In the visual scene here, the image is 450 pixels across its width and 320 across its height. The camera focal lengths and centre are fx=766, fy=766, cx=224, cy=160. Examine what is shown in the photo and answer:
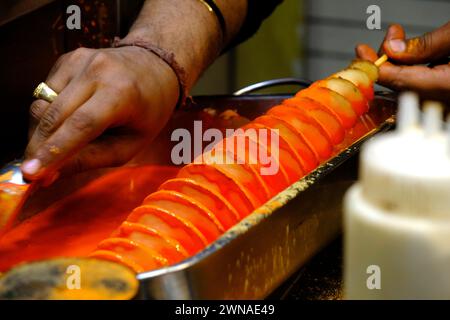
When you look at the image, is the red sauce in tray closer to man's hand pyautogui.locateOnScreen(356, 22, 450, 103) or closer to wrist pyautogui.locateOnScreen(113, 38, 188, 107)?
wrist pyautogui.locateOnScreen(113, 38, 188, 107)

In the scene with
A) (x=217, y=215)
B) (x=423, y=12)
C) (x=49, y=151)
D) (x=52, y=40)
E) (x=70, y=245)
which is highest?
(x=423, y=12)

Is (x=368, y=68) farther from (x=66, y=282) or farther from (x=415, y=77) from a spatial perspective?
(x=66, y=282)

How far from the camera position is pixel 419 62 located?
6.24ft

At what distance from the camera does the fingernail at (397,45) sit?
1.88 metres

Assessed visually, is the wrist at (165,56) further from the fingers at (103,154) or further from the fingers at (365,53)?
the fingers at (365,53)

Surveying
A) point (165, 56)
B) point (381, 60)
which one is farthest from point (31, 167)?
point (381, 60)

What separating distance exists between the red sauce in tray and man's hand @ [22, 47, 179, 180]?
0.17m

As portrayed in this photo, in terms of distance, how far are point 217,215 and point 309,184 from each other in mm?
185

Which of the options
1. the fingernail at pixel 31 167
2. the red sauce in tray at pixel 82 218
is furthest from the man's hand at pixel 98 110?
the red sauce in tray at pixel 82 218

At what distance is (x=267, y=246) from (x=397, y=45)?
0.84 metres
